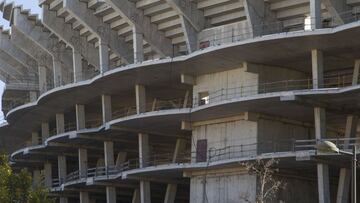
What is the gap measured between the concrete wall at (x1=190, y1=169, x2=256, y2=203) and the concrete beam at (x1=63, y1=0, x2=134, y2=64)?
10792 millimetres

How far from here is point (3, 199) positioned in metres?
29.3

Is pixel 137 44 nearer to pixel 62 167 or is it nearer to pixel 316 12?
pixel 316 12

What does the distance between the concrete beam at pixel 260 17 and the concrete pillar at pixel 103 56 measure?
11223 mm

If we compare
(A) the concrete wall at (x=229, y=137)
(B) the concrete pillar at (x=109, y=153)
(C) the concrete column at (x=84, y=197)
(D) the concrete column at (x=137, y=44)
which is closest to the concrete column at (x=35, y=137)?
(C) the concrete column at (x=84, y=197)

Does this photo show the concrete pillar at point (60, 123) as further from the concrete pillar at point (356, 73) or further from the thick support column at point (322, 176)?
the concrete pillar at point (356, 73)

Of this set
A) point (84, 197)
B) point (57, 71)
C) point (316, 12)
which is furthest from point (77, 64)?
point (316, 12)

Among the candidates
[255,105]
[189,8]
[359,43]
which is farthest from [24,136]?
[359,43]

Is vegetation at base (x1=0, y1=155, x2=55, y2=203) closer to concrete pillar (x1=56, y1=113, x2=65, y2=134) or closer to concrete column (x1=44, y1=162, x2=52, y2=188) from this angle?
concrete pillar (x1=56, y1=113, x2=65, y2=134)

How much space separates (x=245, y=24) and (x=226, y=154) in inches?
274

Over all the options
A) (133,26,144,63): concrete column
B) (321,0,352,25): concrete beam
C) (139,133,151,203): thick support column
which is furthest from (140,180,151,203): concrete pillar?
(321,0,352,25): concrete beam

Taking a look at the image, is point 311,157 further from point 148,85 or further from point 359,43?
point 148,85

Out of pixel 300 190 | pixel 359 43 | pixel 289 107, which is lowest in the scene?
pixel 300 190

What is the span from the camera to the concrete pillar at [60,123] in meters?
55.1

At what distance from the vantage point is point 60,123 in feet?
182
